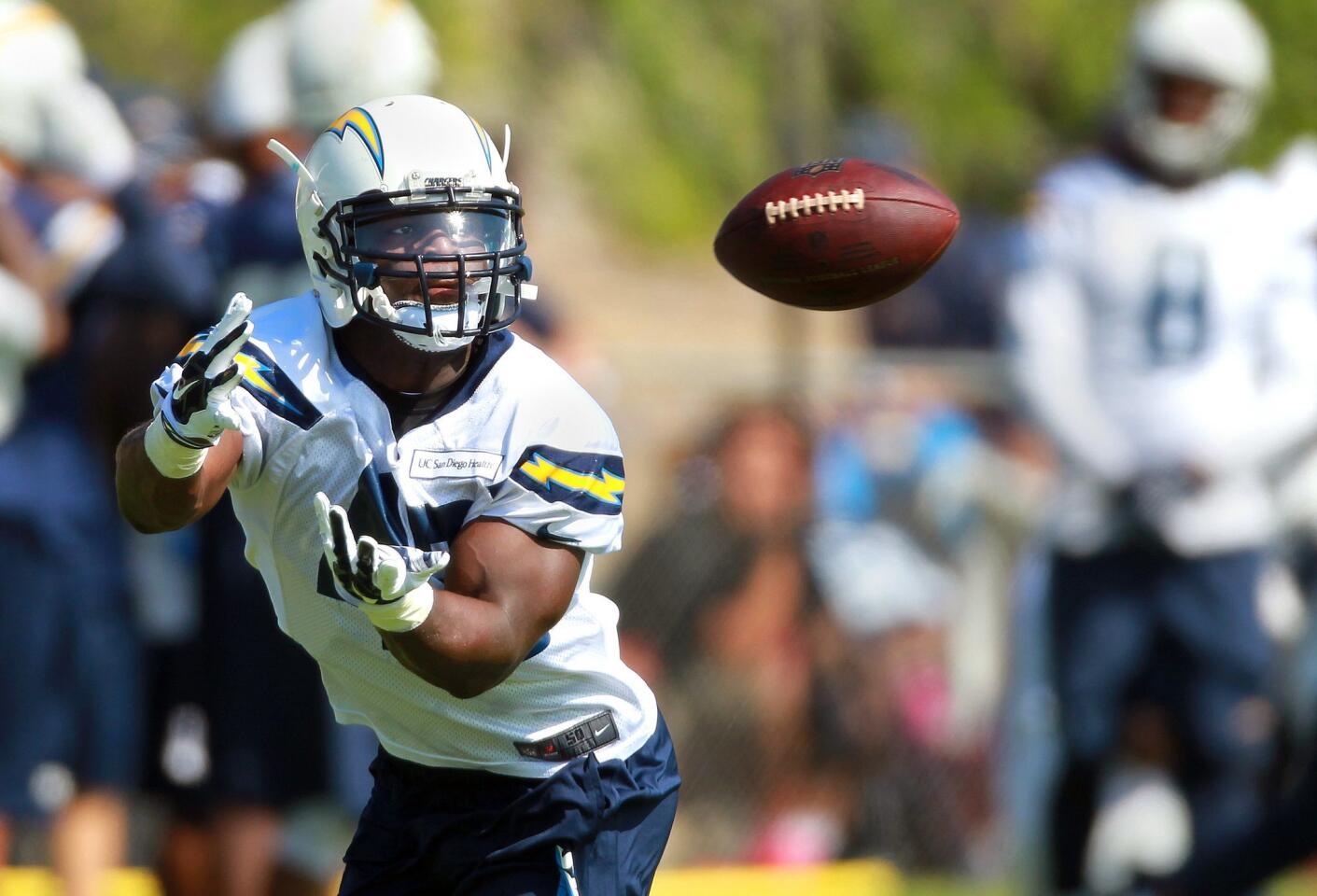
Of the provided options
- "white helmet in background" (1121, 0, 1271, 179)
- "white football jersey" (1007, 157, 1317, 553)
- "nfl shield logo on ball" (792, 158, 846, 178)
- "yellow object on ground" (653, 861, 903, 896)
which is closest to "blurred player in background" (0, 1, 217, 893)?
"yellow object on ground" (653, 861, 903, 896)

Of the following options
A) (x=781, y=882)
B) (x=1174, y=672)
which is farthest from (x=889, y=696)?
(x=1174, y=672)

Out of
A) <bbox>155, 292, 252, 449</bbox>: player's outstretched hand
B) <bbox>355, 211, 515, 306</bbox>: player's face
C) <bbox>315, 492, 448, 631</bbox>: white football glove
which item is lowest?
<bbox>315, 492, 448, 631</bbox>: white football glove

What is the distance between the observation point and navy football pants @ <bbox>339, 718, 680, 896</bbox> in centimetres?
300

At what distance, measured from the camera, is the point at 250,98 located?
519 centimetres

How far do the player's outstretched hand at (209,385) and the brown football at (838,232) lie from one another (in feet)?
3.35

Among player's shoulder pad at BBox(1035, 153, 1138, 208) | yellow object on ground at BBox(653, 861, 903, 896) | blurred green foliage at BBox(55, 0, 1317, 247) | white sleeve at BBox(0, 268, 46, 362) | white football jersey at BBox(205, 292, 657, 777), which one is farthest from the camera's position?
blurred green foliage at BBox(55, 0, 1317, 247)

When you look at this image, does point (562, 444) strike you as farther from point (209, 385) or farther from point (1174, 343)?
point (1174, 343)

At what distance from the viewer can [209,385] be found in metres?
2.62

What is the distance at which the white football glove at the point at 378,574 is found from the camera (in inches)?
97.4

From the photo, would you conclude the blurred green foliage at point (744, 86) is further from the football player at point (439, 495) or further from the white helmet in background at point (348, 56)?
the football player at point (439, 495)

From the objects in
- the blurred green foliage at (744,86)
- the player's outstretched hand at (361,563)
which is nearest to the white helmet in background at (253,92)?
the player's outstretched hand at (361,563)

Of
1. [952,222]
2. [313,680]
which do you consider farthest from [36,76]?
[952,222]

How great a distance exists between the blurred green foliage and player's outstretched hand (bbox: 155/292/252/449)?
9.65 m

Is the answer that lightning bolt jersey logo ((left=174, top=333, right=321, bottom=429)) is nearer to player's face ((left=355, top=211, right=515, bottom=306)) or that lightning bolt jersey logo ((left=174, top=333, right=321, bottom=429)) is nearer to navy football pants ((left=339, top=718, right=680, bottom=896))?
player's face ((left=355, top=211, right=515, bottom=306))
